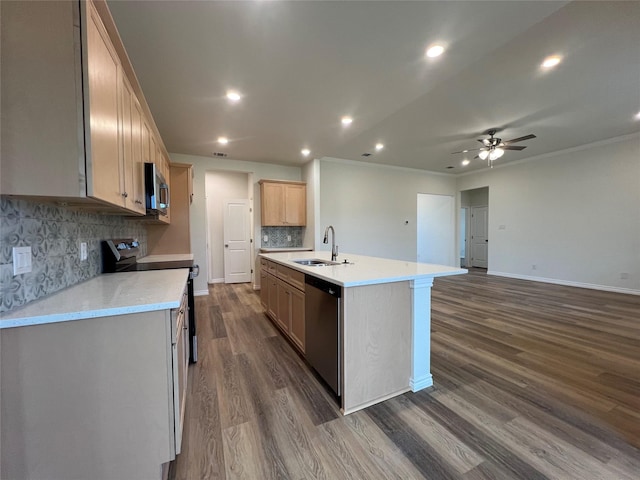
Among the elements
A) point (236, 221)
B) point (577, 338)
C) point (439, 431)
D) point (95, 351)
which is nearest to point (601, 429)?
point (439, 431)

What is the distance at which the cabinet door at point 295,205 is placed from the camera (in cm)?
561

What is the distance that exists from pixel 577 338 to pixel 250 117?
474 centimetres

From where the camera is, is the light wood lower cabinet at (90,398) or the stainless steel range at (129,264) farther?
the stainless steel range at (129,264)

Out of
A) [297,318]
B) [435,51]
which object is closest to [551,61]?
[435,51]

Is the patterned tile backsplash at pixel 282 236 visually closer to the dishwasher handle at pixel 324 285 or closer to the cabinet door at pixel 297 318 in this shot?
the cabinet door at pixel 297 318

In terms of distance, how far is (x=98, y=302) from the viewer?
1204mm

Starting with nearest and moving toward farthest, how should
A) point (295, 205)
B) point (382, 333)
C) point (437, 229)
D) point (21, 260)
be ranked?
point (21, 260)
point (382, 333)
point (295, 205)
point (437, 229)

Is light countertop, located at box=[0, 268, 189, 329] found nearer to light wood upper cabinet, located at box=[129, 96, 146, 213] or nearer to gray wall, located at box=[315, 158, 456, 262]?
light wood upper cabinet, located at box=[129, 96, 146, 213]

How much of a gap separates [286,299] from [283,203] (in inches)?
123

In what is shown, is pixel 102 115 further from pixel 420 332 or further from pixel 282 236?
pixel 282 236

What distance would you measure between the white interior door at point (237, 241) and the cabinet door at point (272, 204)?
109 cm

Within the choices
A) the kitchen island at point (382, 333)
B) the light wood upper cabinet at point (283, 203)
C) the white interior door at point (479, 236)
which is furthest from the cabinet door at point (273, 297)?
the white interior door at point (479, 236)

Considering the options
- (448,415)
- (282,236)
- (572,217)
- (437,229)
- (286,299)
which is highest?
(572,217)

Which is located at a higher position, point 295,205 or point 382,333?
point 295,205
